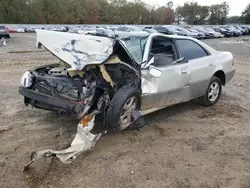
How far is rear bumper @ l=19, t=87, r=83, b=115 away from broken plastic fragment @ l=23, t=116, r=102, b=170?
341 millimetres

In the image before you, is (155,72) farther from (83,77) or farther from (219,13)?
(219,13)

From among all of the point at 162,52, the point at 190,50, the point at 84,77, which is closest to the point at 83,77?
the point at 84,77

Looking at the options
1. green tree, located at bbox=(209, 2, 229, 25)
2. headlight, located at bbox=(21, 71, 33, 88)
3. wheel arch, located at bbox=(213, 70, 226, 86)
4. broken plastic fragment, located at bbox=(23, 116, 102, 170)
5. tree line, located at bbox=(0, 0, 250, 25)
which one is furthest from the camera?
green tree, located at bbox=(209, 2, 229, 25)

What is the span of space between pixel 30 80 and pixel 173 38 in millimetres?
2655

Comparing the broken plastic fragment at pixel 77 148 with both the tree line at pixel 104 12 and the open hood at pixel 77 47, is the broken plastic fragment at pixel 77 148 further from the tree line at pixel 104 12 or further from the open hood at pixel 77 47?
the tree line at pixel 104 12

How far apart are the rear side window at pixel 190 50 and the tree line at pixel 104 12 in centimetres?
6250

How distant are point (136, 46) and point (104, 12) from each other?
7243 cm

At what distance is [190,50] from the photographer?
6188 mm

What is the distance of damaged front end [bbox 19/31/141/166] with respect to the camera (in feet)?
15.1

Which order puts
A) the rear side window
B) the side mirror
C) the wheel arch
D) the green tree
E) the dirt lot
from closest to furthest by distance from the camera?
the dirt lot < the side mirror < the rear side window < the wheel arch < the green tree

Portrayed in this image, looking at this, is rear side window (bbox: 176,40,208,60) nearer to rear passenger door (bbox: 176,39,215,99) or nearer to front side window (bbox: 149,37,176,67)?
rear passenger door (bbox: 176,39,215,99)

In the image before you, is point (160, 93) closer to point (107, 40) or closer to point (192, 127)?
point (192, 127)

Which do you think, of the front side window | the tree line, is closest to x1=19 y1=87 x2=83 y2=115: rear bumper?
the front side window

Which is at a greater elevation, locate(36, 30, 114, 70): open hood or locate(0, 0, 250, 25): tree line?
locate(0, 0, 250, 25): tree line
